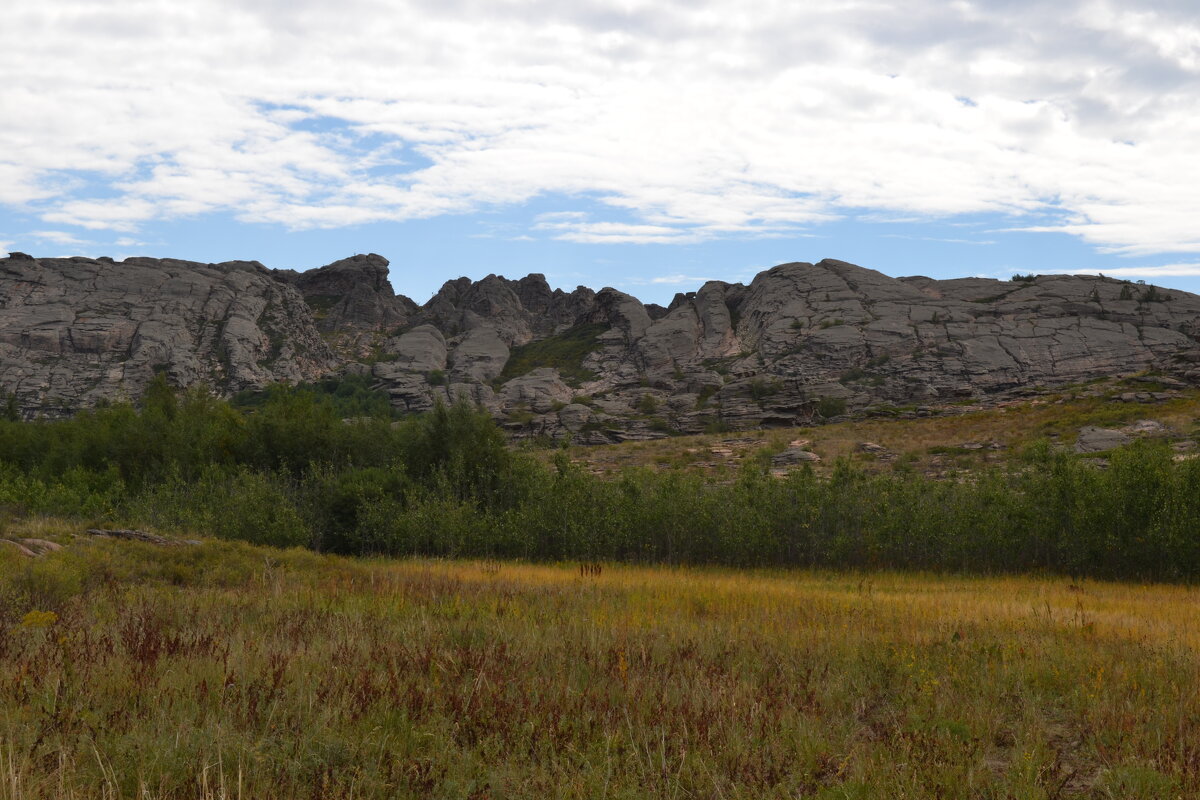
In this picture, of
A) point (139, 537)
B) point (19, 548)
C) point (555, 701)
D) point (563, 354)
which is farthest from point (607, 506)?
point (563, 354)

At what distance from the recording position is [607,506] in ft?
109

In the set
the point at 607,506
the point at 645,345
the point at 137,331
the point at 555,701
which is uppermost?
the point at 645,345

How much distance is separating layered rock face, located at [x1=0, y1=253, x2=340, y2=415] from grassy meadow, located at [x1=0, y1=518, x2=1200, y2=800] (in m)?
131

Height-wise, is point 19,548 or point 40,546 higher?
point 19,548

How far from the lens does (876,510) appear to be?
97.5ft

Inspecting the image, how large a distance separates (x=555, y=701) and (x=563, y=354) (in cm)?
15588

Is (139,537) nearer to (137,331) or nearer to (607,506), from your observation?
(607,506)

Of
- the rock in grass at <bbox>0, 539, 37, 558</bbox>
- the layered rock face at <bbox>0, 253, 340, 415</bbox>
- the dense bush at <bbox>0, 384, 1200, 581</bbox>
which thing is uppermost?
the layered rock face at <bbox>0, 253, 340, 415</bbox>

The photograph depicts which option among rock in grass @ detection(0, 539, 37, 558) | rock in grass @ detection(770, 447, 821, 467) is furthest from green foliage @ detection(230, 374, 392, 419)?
rock in grass @ detection(0, 539, 37, 558)

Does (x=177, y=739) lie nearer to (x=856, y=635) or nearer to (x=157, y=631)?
(x=157, y=631)

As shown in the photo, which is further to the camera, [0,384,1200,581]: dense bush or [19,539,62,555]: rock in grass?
[0,384,1200,581]: dense bush

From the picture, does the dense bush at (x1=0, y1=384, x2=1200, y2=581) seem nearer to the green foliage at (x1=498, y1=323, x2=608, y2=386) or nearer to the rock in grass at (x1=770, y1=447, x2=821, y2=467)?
the rock in grass at (x1=770, y1=447, x2=821, y2=467)

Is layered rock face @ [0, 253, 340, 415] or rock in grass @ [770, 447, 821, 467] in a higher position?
layered rock face @ [0, 253, 340, 415]

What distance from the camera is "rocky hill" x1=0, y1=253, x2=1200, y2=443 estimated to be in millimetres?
104062
